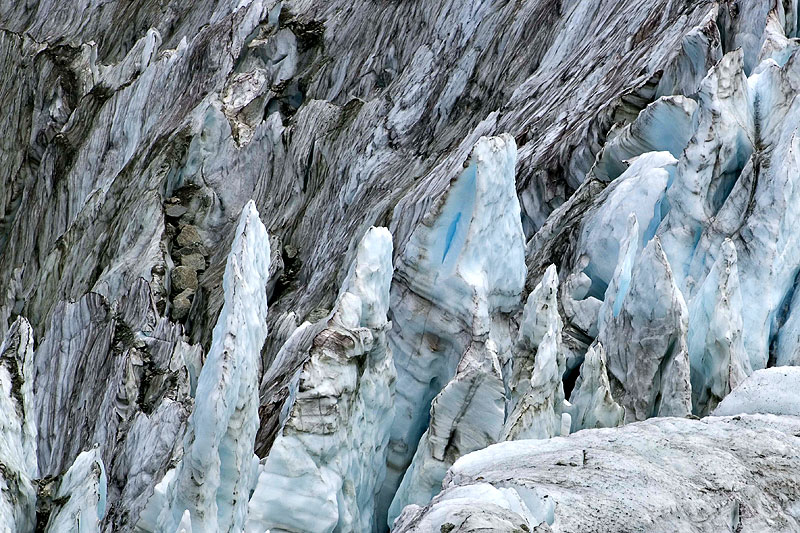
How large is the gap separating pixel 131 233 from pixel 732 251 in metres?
23.8

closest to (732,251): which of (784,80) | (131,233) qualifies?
(784,80)

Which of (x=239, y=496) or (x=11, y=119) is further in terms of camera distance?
(x=11, y=119)

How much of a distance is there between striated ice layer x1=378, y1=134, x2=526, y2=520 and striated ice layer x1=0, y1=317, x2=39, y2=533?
6.20 metres

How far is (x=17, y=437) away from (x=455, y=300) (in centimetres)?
854

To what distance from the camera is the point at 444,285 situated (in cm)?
1458

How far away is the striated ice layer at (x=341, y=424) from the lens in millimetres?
12516

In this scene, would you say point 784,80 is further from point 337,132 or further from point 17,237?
point 17,237

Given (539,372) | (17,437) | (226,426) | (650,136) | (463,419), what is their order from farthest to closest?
(650,136)
(17,437)
(539,372)
(463,419)
(226,426)

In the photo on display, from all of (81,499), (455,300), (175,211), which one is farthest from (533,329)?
(175,211)

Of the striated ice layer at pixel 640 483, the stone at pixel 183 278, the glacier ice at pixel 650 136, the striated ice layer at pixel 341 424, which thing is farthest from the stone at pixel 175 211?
the striated ice layer at pixel 640 483

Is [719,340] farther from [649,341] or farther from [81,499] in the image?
[81,499]

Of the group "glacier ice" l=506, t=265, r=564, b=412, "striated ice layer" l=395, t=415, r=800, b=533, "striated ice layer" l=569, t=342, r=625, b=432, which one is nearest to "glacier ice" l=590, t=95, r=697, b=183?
"glacier ice" l=506, t=265, r=564, b=412

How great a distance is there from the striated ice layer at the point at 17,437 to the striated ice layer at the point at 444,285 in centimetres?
620

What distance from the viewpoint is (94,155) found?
4144cm
